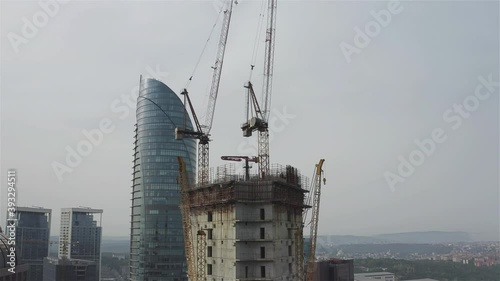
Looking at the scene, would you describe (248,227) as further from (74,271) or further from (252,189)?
(74,271)

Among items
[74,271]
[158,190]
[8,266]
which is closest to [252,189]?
[8,266]

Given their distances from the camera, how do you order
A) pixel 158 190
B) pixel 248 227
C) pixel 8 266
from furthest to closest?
pixel 158 190 < pixel 8 266 < pixel 248 227

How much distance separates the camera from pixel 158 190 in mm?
160125

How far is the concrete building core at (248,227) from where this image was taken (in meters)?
55.8

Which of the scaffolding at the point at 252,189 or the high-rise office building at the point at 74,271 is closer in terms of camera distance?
the scaffolding at the point at 252,189

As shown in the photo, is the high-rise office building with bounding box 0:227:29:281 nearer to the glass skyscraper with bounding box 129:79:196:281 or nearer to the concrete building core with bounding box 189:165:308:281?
the concrete building core with bounding box 189:165:308:281

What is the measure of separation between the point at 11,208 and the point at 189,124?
99.2 metres

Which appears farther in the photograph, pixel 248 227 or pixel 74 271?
pixel 74 271

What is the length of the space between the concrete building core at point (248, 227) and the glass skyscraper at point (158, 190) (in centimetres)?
9705

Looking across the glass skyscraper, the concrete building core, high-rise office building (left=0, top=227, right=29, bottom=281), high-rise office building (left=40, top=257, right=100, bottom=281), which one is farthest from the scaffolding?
high-rise office building (left=40, top=257, right=100, bottom=281)

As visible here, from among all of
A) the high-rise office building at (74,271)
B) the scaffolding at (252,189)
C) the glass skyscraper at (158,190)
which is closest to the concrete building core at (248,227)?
the scaffolding at (252,189)

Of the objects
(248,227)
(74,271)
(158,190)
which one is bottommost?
(74,271)

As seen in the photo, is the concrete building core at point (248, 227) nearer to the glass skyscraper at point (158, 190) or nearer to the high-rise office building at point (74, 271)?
the glass skyscraper at point (158, 190)

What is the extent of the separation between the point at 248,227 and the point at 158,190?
359ft
